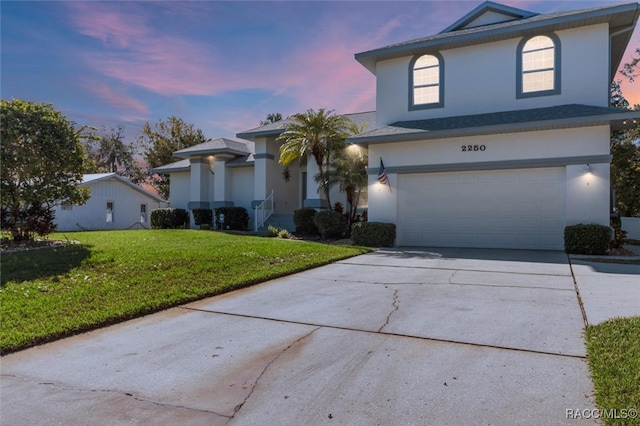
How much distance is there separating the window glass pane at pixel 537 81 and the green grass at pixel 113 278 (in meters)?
8.71

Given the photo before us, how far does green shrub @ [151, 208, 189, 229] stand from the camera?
75.2 feet

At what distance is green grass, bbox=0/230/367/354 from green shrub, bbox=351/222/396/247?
9.69 ft

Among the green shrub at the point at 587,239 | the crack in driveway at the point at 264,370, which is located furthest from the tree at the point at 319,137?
the crack in driveway at the point at 264,370

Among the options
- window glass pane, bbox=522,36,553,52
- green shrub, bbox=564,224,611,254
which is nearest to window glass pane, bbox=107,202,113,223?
window glass pane, bbox=522,36,553,52

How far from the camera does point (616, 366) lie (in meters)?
3.47

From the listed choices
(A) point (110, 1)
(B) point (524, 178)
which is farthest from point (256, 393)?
(A) point (110, 1)

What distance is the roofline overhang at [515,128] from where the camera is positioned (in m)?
11.3

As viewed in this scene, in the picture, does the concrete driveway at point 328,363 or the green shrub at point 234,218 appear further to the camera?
the green shrub at point 234,218

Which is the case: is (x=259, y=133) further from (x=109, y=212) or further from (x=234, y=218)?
(x=109, y=212)

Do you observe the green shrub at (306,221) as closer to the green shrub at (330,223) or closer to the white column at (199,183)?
the green shrub at (330,223)

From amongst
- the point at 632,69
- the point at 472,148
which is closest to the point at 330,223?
the point at 472,148

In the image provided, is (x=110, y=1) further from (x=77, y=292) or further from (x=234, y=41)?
(x=77, y=292)

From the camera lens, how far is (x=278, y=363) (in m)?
3.93

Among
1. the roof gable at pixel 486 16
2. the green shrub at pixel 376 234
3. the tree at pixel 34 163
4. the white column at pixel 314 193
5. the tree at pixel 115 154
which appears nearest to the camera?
the tree at pixel 34 163
